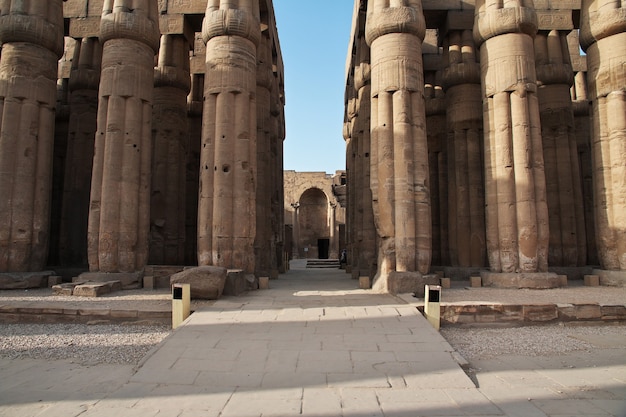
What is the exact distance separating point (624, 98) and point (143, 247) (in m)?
14.6

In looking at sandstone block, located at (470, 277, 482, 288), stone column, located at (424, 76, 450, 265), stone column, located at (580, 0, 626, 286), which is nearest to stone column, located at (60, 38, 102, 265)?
sandstone block, located at (470, 277, 482, 288)

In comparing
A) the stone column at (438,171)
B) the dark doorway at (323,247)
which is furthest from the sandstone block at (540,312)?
the dark doorway at (323,247)

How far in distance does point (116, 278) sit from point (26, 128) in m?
5.39

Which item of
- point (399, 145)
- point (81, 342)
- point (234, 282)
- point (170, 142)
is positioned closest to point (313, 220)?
point (170, 142)

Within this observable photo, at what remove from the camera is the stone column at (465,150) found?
14859mm

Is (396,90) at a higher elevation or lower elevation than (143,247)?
higher

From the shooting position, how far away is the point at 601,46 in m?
12.8

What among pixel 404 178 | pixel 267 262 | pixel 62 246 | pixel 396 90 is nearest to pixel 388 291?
pixel 404 178

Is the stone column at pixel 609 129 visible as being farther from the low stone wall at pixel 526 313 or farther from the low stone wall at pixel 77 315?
the low stone wall at pixel 77 315

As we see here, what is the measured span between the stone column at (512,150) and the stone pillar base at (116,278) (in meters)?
9.89

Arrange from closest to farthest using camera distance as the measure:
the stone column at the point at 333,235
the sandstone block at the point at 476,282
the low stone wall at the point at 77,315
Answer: the low stone wall at the point at 77,315
the sandstone block at the point at 476,282
the stone column at the point at 333,235

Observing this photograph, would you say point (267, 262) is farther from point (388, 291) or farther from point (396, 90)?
point (396, 90)

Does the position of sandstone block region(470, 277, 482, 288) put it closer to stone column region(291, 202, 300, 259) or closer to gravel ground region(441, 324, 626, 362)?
gravel ground region(441, 324, 626, 362)

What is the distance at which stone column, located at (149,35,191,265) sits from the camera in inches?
629
